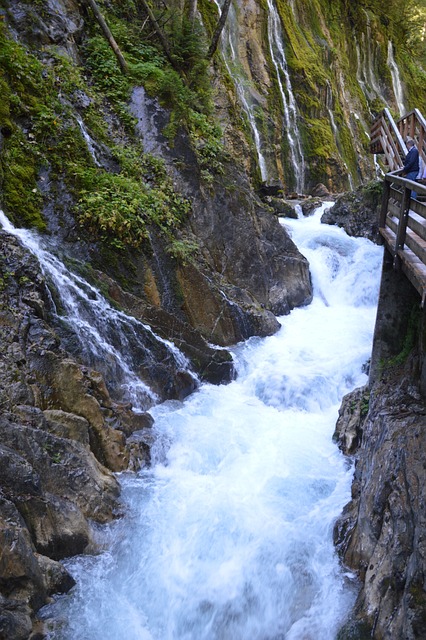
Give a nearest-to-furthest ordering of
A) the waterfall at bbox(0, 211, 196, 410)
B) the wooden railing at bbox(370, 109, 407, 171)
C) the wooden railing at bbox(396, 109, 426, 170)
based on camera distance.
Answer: the waterfall at bbox(0, 211, 196, 410), the wooden railing at bbox(396, 109, 426, 170), the wooden railing at bbox(370, 109, 407, 171)

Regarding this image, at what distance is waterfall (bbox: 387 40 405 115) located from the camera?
38250 mm

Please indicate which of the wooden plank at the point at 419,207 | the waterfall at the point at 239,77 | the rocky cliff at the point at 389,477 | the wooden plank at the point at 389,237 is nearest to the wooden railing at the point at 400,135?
the wooden plank at the point at 389,237

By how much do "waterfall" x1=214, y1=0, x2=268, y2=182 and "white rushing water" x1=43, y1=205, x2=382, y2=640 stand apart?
13050mm

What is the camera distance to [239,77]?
22.6 meters

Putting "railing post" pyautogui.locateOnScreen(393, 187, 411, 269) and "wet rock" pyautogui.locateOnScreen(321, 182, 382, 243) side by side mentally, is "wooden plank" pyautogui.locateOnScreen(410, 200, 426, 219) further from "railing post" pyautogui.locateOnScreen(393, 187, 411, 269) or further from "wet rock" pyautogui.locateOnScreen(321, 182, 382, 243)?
"wet rock" pyautogui.locateOnScreen(321, 182, 382, 243)

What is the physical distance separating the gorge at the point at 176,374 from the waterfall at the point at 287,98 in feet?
20.0

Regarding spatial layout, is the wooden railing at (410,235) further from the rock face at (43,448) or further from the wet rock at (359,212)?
the wet rock at (359,212)

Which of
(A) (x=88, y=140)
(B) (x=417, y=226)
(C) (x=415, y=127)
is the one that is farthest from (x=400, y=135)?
(A) (x=88, y=140)

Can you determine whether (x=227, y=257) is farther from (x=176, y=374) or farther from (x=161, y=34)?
(x=161, y=34)

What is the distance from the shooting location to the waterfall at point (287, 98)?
24.7m

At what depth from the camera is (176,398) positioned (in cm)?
991

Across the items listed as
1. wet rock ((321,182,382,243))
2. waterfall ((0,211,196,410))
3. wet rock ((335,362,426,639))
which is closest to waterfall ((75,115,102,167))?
waterfall ((0,211,196,410))

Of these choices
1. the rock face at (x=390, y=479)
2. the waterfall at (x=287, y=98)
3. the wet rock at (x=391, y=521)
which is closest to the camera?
the wet rock at (x=391, y=521)

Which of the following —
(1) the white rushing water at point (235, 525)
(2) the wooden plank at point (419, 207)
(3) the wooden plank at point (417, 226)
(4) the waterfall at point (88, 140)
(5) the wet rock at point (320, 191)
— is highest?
(4) the waterfall at point (88, 140)
